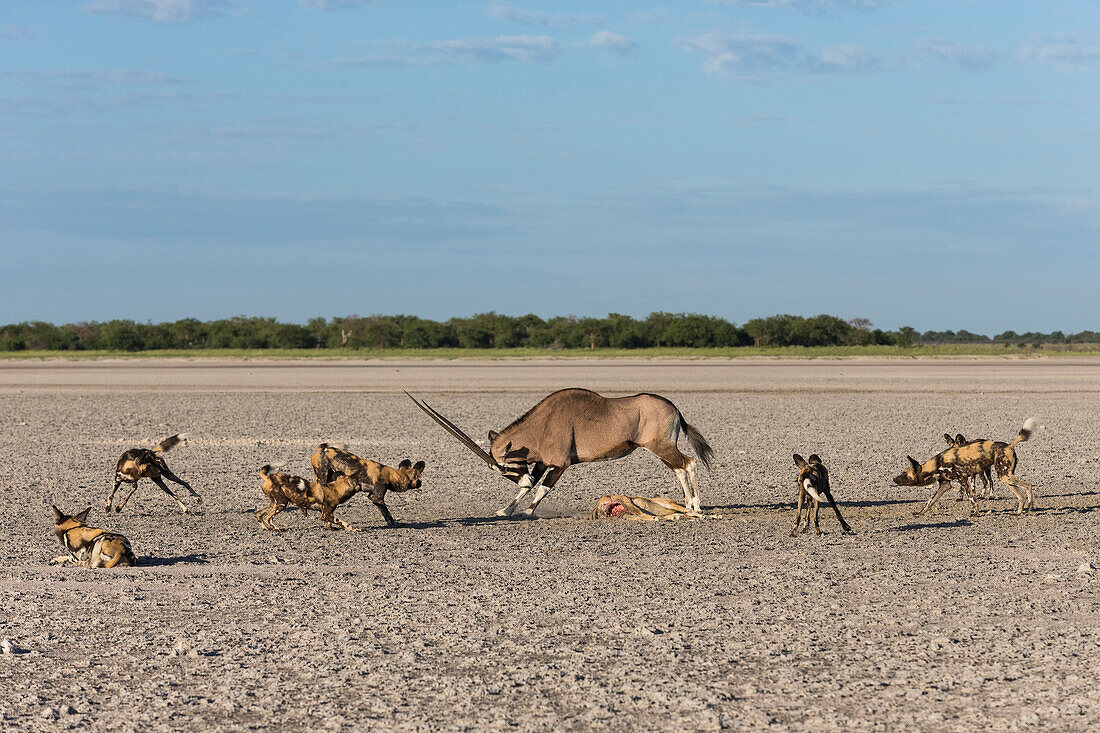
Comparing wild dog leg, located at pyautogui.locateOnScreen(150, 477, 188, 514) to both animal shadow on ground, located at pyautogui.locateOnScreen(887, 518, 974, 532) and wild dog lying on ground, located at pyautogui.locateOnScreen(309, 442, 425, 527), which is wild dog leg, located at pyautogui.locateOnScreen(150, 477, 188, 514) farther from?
animal shadow on ground, located at pyautogui.locateOnScreen(887, 518, 974, 532)

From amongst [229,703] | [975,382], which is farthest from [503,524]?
[975,382]

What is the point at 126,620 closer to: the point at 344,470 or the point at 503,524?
the point at 344,470

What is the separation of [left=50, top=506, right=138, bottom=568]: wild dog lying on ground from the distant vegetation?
288 feet

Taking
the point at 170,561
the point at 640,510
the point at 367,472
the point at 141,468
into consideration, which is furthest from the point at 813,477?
the point at 141,468

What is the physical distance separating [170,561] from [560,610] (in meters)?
4.00

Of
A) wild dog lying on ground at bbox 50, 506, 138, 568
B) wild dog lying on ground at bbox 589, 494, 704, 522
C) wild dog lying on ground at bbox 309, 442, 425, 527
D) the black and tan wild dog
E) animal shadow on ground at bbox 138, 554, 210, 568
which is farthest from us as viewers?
wild dog lying on ground at bbox 589, 494, 704, 522

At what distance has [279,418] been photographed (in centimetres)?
2683

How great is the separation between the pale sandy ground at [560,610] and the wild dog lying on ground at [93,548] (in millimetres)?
197

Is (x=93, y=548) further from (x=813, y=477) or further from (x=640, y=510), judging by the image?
(x=813, y=477)

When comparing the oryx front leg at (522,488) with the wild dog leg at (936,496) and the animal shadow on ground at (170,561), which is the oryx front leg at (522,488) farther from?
the wild dog leg at (936,496)

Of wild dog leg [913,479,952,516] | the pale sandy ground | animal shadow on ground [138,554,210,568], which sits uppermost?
wild dog leg [913,479,952,516]

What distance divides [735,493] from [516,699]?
9186 mm

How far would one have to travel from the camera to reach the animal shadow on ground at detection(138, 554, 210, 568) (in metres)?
9.77

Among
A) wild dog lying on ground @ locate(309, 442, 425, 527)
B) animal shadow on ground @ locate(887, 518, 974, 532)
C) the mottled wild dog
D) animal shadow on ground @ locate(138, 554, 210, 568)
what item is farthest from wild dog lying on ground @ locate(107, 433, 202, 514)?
animal shadow on ground @ locate(887, 518, 974, 532)
